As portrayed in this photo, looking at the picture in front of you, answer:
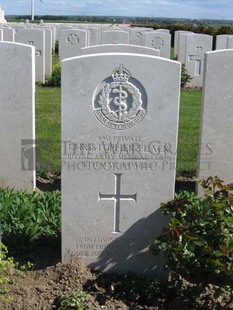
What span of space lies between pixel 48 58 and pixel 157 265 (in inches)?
417

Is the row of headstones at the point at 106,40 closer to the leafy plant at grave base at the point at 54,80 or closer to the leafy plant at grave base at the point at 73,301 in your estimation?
the leafy plant at grave base at the point at 54,80

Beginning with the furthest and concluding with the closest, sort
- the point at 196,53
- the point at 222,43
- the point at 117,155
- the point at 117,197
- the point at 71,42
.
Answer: the point at 222,43, the point at 71,42, the point at 196,53, the point at 117,197, the point at 117,155

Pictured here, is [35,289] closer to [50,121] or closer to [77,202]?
[77,202]

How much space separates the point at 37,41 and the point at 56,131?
5.58 meters

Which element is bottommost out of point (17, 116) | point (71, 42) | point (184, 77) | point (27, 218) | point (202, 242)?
point (27, 218)

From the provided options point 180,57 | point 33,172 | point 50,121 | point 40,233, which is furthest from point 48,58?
point 40,233

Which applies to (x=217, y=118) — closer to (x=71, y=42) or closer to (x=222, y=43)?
(x=71, y=42)

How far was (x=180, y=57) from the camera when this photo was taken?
15.7 metres

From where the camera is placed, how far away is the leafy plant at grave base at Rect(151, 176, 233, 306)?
10.6 ft

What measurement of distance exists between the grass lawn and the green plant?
291 cm

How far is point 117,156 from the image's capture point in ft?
12.2

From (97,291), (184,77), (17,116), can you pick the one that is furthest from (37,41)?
(97,291)

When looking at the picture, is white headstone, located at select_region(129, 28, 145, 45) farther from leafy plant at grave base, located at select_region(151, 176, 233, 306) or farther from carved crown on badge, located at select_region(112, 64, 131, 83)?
leafy plant at grave base, located at select_region(151, 176, 233, 306)

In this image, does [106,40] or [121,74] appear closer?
[121,74]
